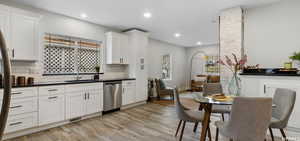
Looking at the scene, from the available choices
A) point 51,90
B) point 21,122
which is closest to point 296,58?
point 51,90

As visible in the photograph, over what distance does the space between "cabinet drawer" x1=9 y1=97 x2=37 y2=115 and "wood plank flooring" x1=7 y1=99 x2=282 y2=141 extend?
0.47m

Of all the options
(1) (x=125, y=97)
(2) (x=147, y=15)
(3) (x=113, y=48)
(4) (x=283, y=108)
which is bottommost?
(1) (x=125, y=97)

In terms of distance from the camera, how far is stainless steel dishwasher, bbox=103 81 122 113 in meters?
4.26

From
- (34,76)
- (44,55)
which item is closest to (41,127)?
(34,76)

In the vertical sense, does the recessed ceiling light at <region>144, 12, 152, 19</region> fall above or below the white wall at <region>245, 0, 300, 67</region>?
above

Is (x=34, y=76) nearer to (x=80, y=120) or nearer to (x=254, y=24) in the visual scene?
(x=80, y=120)

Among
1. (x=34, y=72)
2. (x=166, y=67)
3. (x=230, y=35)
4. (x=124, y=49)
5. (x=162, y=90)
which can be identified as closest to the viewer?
(x=34, y=72)

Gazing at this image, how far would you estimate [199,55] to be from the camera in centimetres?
898

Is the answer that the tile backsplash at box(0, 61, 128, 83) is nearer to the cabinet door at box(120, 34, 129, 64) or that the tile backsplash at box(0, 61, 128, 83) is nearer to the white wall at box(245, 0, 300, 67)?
the cabinet door at box(120, 34, 129, 64)

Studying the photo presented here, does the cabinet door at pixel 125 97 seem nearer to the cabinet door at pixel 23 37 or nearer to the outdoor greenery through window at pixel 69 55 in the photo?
the outdoor greenery through window at pixel 69 55

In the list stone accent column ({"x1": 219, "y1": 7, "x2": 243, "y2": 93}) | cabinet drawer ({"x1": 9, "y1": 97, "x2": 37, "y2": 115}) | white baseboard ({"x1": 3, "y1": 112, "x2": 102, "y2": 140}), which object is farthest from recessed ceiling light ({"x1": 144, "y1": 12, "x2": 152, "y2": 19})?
white baseboard ({"x1": 3, "y1": 112, "x2": 102, "y2": 140})

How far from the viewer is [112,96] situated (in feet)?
14.4

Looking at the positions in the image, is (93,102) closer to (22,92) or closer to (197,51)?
(22,92)

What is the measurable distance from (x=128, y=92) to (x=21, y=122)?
2690mm
